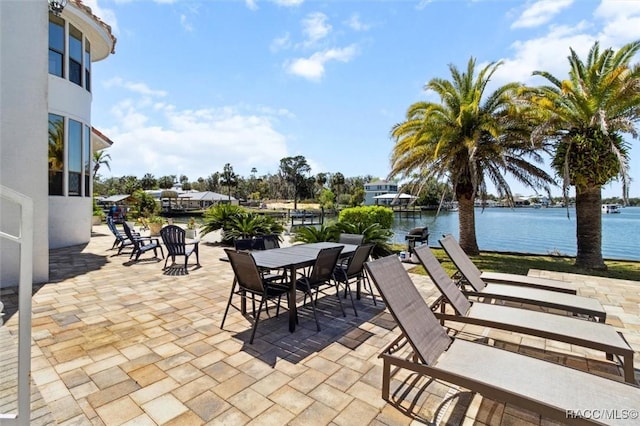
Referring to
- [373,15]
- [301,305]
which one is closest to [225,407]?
[301,305]

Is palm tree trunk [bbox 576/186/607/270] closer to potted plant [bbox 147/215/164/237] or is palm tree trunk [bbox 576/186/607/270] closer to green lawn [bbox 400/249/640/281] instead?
green lawn [bbox 400/249/640/281]

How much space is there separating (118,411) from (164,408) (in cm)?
33

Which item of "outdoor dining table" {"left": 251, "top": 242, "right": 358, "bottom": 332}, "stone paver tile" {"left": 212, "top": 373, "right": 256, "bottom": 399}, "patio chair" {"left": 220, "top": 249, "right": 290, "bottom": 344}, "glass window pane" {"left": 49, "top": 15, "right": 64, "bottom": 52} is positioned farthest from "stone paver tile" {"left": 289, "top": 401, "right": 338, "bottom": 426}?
"glass window pane" {"left": 49, "top": 15, "right": 64, "bottom": 52}

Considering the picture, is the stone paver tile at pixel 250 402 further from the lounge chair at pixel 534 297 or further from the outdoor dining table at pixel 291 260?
the lounge chair at pixel 534 297

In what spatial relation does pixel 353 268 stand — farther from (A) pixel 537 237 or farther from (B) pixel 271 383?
(A) pixel 537 237

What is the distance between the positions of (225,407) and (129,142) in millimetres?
24550

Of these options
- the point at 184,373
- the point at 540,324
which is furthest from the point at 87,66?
the point at 540,324

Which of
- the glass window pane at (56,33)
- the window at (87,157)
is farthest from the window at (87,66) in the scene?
the window at (87,157)

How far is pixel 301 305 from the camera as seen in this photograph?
5012mm

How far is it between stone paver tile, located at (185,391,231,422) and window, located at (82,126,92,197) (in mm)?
10320

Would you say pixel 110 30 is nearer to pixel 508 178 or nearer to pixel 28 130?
pixel 28 130

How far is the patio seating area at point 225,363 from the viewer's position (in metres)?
2.41

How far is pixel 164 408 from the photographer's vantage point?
2.46 meters

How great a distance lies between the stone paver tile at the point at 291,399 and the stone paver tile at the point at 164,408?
0.69 meters
